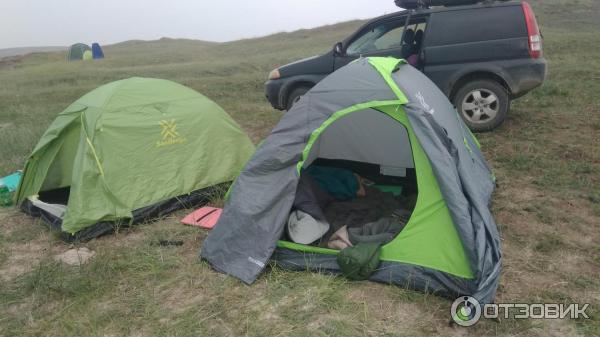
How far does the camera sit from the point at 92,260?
13.5 feet

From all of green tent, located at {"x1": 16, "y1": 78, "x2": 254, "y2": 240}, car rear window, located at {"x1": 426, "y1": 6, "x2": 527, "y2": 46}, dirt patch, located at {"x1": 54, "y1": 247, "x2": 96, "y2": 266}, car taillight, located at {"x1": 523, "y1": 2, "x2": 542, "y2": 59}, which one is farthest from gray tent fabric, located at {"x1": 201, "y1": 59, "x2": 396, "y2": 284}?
car taillight, located at {"x1": 523, "y1": 2, "x2": 542, "y2": 59}

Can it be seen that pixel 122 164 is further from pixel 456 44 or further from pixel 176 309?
pixel 456 44

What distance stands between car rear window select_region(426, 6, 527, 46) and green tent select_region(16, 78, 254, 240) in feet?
11.3

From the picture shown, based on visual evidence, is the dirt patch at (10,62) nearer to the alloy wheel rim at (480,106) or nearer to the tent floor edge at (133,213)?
the tent floor edge at (133,213)

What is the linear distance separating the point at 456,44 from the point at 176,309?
18.0 ft

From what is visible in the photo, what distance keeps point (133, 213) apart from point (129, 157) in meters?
0.61

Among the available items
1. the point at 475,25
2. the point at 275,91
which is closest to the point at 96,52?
the point at 275,91

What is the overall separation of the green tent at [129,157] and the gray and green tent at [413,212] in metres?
1.35

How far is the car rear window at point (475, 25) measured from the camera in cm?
638

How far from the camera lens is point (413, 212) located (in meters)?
3.50

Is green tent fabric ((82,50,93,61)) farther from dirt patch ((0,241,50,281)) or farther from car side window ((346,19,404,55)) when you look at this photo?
dirt patch ((0,241,50,281))

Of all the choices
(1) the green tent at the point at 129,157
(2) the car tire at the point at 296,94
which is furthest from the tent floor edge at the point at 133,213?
(2) the car tire at the point at 296,94

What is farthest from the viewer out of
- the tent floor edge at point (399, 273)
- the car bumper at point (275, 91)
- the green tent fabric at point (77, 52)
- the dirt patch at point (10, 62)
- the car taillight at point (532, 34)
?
the green tent fabric at point (77, 52)

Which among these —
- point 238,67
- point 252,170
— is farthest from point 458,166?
point 238,67
